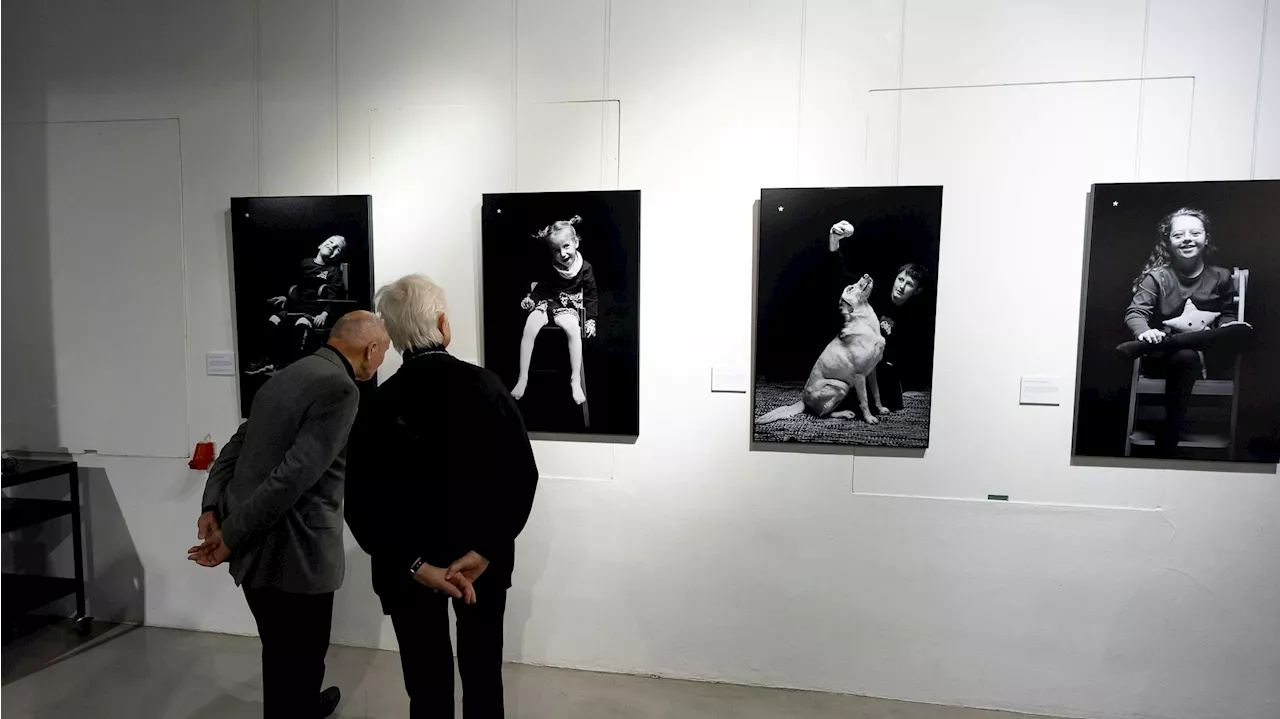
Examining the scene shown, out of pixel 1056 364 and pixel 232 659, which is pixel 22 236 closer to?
pixel 232 659

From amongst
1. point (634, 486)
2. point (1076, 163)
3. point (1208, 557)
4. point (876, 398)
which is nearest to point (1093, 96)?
point (1076, 163)

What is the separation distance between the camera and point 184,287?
274 centimetres

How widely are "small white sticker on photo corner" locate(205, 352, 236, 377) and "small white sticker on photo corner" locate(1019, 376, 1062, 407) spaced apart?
3546 mm

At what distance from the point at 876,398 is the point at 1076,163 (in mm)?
1187

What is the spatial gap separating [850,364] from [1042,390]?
759 mm

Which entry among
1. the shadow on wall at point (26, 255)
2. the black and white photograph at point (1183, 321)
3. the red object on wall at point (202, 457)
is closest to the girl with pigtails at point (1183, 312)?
the black and white photograph at point (1183, 321)

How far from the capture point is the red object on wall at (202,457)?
2725 mm

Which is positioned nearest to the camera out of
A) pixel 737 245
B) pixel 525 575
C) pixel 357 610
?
pixel 737 245

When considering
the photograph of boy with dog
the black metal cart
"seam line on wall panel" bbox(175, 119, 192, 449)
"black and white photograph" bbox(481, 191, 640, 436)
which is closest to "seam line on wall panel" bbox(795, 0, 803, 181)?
the photograph of boy with dog

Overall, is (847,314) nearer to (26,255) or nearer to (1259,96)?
(1259,96)

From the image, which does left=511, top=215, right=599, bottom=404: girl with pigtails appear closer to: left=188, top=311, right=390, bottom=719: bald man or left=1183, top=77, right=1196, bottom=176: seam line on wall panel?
left=188, top=311, right=390, bottom=719: bald man

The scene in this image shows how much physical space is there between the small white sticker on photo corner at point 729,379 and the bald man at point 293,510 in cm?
133

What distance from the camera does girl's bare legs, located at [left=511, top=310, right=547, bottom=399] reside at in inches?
96.0

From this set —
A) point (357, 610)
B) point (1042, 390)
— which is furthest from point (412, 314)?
point (1042, 390)
